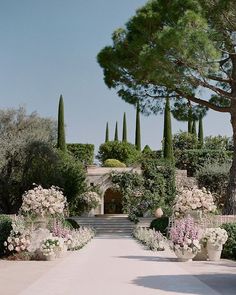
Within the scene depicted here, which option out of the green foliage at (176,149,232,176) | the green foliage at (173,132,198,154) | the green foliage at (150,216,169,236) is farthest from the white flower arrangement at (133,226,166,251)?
the green foliage at (173,132,198,154)

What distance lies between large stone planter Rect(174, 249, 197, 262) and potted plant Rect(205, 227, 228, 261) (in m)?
0.43

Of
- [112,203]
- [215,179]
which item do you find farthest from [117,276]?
[112,203]

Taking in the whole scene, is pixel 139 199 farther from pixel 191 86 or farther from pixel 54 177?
pixel 191 86

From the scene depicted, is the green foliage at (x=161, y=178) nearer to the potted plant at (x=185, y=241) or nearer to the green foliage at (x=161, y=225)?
the green foliage at (x=161, y=225)

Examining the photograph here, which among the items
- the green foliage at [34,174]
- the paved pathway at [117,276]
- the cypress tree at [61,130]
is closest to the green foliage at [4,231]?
the paved pathway at [117,276]

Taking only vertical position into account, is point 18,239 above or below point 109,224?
above

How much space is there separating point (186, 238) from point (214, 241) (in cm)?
68

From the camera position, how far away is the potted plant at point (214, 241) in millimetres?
11712

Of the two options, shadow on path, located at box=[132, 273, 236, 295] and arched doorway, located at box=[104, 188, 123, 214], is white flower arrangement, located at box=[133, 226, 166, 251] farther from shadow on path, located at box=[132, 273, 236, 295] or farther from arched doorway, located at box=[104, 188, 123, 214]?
arched doorway, located at box=[104, 188, 123, 214]

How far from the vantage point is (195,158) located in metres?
38.1

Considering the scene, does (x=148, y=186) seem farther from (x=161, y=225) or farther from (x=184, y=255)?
(x=184, y=255)

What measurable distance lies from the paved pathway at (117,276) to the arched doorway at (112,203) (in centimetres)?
2158

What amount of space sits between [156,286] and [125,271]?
207 cm

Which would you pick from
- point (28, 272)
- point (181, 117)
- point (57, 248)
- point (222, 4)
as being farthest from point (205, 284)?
point (181, 117)
